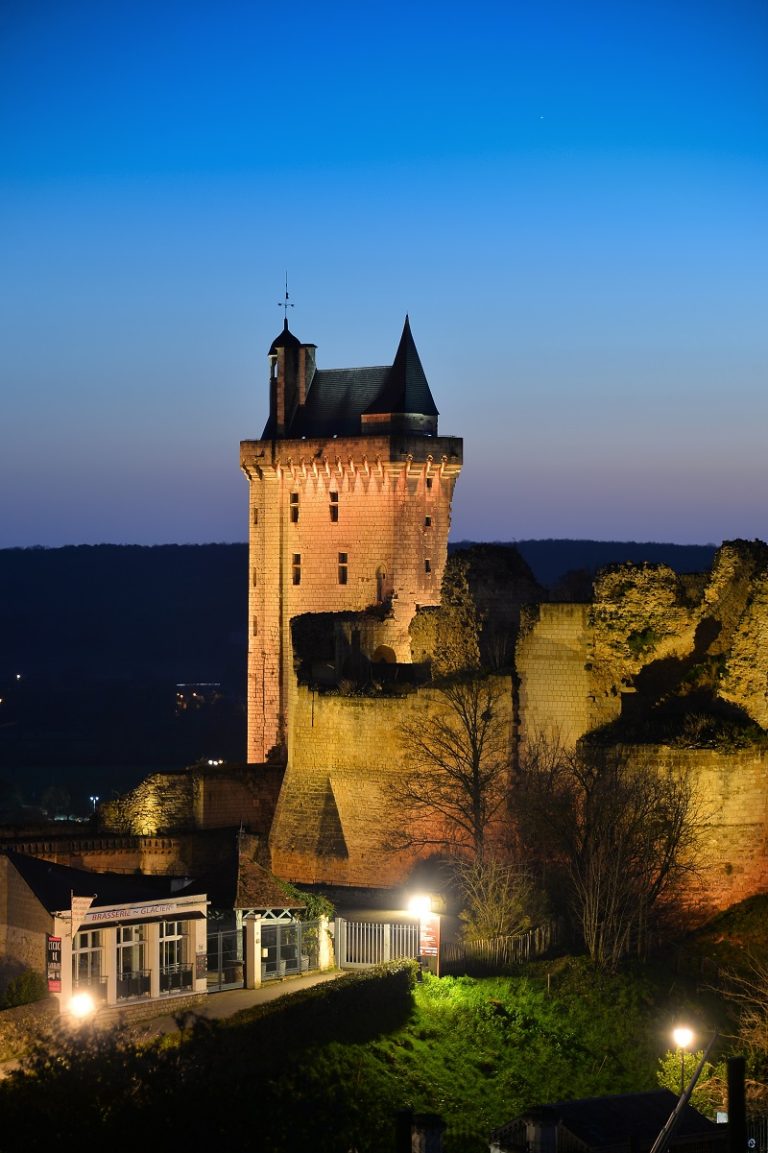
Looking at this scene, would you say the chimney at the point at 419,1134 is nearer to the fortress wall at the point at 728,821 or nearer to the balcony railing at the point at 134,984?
the balcony railing at the point at 134,984

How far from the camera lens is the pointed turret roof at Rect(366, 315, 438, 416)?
74.3 meters

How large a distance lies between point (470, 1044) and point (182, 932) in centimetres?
604

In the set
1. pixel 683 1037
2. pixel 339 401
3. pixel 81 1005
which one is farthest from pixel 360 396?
pixel 683 1037

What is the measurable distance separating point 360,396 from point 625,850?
3212cm

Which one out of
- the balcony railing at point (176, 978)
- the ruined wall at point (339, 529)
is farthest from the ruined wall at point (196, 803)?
the balcony railing at point (176, 978)

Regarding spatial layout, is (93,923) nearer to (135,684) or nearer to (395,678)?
(395,678)

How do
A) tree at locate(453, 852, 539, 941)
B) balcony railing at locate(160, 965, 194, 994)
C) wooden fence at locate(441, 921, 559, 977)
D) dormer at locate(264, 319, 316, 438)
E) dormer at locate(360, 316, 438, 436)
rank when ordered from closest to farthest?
balcony railing at locate(160, 965, 194, 994) < wooden fence at locate(441, 921, 559, 977) < tree at locate(453, 852, 539, 941) < dormer at locate(360, 316, 438, 436) < dormer at locate(264, 319, 316, 438)

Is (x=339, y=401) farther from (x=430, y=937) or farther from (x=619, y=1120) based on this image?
(x=619, y=1120)

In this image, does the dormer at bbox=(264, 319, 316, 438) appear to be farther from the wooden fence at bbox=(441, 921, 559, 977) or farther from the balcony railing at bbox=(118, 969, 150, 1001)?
the balcony railing at bbox=(118, 969, 150, 1001)

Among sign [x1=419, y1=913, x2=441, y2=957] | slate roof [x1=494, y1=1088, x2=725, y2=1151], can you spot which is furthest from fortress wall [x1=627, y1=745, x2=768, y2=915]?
slate roof [x1=494, y1=1088, x2=725, y2=1151]

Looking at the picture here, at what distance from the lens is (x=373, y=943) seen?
47031mm

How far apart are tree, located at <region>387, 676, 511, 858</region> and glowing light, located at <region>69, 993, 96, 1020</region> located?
40.0 feet

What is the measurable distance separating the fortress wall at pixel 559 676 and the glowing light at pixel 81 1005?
535 inches

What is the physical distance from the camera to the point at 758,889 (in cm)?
4656
